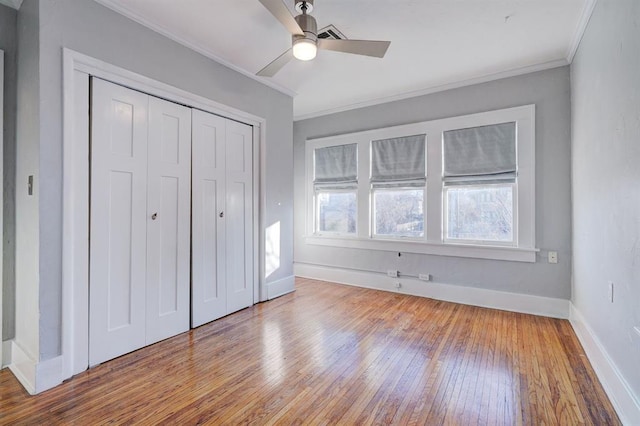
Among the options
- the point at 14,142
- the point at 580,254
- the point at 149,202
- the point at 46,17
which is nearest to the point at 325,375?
the point at 149,202

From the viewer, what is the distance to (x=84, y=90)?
2.19 meters

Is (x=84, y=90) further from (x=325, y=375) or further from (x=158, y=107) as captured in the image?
(x=325, y=375)

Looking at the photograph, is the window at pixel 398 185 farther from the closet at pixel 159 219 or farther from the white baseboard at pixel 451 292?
the closet at pixel 159 219

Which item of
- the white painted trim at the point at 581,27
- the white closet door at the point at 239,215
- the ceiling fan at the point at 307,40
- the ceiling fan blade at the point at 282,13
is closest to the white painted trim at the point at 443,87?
the white painted trim at the point at 581,27

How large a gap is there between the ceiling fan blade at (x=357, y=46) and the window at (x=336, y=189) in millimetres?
2295

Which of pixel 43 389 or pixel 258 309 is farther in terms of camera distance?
pixel 258 309

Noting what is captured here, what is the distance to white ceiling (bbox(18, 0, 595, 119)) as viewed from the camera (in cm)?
236

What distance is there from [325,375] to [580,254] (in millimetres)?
2558

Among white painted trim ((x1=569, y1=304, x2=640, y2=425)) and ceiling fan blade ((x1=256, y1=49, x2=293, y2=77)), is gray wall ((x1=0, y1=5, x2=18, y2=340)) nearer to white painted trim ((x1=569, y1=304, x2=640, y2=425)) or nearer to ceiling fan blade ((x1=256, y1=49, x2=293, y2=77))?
ceiling fan blade ((x1=256, y1=49, x2=293, y2=77))

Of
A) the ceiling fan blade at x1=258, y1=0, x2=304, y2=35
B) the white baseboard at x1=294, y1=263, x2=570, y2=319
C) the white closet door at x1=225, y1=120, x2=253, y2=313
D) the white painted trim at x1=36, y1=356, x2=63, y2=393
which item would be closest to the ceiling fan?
the ceiling fan blade at x1=258, y1=0, x2=304, y2=35

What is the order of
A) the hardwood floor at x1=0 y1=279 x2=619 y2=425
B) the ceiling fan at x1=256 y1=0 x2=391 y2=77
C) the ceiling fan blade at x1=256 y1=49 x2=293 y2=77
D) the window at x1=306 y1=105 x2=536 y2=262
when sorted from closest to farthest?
the hardwood floor at x1=0 y1=279 x2=619 y2=425
the ceiling fan at x1=256 y1=0 x2=391 y2=77
the ceiling fan blade at x1=256 y1=49 x2=293 y2=77
the window at x1=306 y1=105 x2=536 y2=262

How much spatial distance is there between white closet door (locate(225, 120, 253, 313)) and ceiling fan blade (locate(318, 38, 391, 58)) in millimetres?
1509

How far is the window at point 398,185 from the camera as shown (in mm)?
4082

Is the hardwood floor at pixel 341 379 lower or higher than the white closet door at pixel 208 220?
lower
